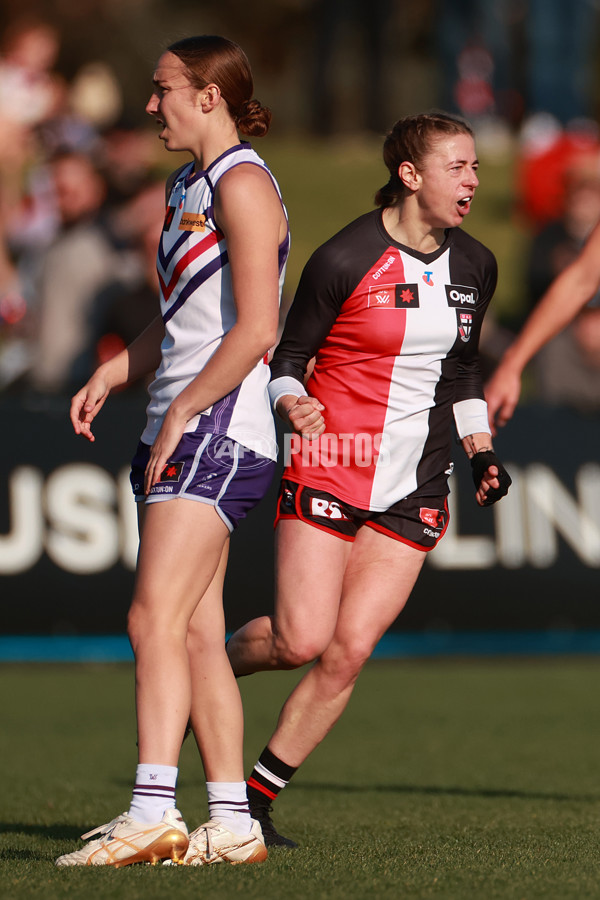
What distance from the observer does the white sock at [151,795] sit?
4.09 m

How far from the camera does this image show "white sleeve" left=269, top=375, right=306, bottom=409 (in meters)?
4.51

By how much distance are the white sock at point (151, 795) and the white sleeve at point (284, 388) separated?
1.14 m

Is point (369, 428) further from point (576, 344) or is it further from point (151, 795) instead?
point (576, 344)

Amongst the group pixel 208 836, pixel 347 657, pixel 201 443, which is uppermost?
pixel 201 443

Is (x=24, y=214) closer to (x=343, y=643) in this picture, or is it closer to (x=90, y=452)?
(x=90, y=452)

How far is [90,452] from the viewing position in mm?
9102

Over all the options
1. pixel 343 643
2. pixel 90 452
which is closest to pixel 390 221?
pixel 343 643

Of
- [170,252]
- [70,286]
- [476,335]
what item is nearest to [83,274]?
[70,286]

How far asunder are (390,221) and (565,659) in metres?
5.43

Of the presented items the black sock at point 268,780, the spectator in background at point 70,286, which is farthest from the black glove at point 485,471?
the spectator in background at point 70,286

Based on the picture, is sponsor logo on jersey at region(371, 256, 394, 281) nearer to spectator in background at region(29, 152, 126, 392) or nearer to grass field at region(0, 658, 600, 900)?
grass field at region(0, 658, 600, 900)

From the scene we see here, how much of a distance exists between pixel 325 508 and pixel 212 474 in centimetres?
62

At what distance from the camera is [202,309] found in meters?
4.26

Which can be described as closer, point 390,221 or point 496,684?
point 390,221
